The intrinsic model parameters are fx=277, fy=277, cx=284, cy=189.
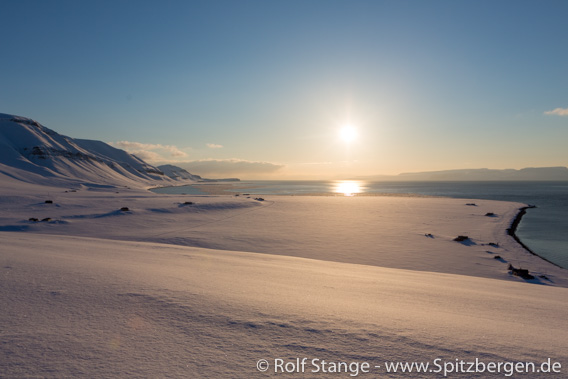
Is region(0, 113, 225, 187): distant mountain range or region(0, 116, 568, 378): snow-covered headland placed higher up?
region(0, 113, 225, 187): distant mountain range

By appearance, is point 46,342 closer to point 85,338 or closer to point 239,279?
point 85,338

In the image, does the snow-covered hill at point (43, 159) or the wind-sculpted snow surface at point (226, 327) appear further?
the snow-covered hill at point (43, 159)

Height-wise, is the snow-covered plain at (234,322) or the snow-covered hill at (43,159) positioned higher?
the snow-covered hill at (43,159)

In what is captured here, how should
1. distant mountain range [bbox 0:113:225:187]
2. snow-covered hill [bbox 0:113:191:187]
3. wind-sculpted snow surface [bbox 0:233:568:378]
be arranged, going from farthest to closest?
snow-covered hill [bbox 0:113:191:187] < distant mountain range [bbox 0:113:225:187] < wind-sculpted snow surface [bbox 0:233:568:378]

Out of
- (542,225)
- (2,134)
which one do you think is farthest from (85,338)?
(2,134)

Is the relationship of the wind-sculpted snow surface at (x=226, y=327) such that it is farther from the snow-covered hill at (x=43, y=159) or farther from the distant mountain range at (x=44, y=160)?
the snow-covered hill at (x=43, y=159)

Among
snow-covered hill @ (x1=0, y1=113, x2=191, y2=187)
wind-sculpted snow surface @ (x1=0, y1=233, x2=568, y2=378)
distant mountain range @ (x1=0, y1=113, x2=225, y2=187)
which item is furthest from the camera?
snow-covered hill @ (x1=0, y1=113, x2=191, y2=187)

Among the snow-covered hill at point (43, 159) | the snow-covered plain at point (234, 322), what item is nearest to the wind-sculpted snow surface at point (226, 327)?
the snow-covered plain at point (234, 322)

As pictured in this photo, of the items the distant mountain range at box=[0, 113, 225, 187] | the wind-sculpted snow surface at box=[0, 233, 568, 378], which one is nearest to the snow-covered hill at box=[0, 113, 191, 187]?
the distant mountain range at box=[0, 113, 225, 187]

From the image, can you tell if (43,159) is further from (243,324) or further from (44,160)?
(243,324)

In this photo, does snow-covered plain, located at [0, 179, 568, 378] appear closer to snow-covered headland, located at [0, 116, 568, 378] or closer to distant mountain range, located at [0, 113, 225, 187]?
snow-covered headland, located at [0, 116, 568, 378]

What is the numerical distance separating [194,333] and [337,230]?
2163 centimetres

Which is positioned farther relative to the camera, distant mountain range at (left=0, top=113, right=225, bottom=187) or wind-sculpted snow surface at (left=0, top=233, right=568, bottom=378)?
distant mountain range at (left=0, top=113, right=225, bottom=187)

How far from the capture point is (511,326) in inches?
162
